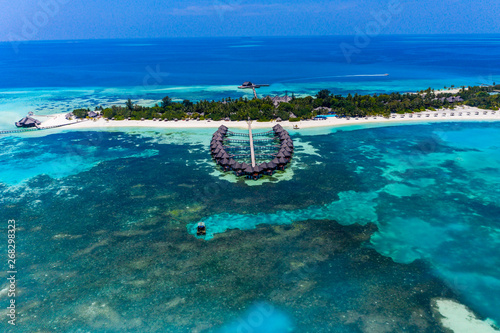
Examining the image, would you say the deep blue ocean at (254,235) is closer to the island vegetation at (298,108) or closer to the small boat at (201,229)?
the small boat at (201,229)

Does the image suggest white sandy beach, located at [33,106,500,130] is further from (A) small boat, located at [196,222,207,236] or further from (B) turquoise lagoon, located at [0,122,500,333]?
(A) small boat, located at [196,222,207,236]

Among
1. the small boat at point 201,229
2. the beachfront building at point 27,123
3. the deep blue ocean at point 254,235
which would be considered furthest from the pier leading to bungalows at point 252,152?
the beachfront building at point 27,123

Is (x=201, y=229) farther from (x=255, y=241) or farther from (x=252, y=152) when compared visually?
(x=252, y=152)

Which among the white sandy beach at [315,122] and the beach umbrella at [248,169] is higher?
the white sandy beach at [315,122]

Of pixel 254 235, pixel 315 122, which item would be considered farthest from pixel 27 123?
pixel 254 235

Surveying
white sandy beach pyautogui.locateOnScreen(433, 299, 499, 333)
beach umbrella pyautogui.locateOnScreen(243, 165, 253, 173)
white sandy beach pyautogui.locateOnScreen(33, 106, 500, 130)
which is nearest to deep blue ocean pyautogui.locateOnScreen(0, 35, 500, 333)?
white sandy beach pyautogui.locateOnScreen(433, 299, 499, 333)

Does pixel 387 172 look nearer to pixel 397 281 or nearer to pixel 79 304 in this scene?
pixel 397 281
